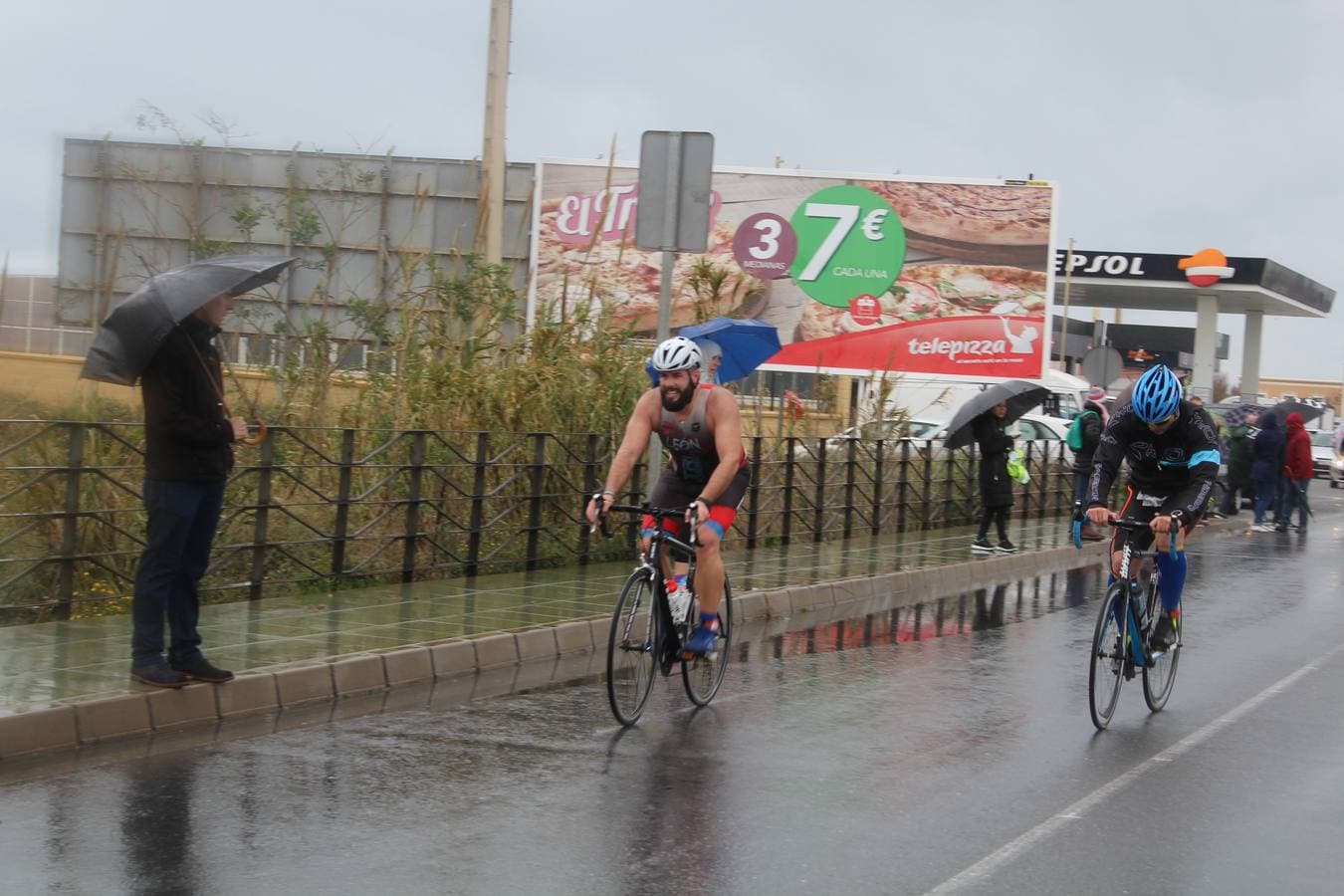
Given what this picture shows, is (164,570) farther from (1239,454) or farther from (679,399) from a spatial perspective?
(1239,454)

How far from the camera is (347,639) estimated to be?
946 centimetres

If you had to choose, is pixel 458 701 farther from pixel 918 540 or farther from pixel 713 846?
pixel 918 540

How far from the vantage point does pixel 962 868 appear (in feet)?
18.7

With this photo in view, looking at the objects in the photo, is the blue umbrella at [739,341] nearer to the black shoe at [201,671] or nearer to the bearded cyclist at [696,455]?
the bearded cyclist at [696,455]

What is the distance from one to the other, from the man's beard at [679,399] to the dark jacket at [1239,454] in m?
19.7

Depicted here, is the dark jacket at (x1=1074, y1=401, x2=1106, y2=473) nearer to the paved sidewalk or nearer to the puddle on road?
the puddle on road

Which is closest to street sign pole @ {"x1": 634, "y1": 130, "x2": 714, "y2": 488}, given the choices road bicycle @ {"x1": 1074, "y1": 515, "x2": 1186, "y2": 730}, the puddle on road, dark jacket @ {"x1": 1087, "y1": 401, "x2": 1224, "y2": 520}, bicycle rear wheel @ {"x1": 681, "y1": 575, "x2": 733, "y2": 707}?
the puddle on road

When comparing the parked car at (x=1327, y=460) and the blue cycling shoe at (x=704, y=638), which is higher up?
the parked car at (x=1327, y=460)

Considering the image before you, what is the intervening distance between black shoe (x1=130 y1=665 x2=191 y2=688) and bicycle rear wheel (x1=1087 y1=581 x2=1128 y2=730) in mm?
4639

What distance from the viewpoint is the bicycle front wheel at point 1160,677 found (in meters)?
9.06

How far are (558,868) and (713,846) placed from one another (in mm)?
662

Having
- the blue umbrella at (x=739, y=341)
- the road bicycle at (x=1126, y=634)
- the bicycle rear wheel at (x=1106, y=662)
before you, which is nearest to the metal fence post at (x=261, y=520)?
the blue umbrella at (x=739, y=341)

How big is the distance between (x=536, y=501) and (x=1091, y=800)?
23.9ft

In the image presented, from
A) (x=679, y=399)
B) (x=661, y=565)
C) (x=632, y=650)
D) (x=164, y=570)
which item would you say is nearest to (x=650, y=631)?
(x=632, y=650)
